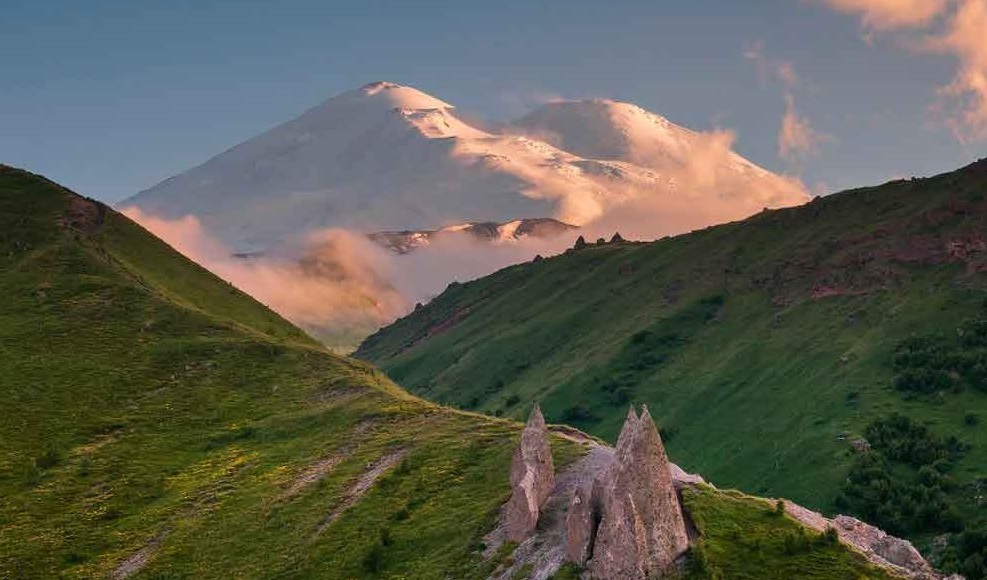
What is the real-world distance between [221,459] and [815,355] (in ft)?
303

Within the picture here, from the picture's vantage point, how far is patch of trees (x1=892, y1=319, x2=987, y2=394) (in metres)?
119

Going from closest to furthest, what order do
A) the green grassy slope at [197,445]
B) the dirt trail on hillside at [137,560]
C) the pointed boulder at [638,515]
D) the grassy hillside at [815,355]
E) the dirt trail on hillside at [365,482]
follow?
1. the pointed boulder at [638,515]
2. the green grassy slope at [197,445]
3. the dirt trail on hillside at [365,482]
4. the dirt trail on hillside at [137,560]
5. the grassy hillside at [815,355]

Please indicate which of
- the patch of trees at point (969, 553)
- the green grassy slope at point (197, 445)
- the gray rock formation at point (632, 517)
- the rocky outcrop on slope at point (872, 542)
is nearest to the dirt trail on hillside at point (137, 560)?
the green grassy slope at point (197, 445)

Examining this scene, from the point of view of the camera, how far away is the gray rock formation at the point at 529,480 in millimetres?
47219

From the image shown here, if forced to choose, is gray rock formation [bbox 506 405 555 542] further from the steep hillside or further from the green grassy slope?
the green grassy slope

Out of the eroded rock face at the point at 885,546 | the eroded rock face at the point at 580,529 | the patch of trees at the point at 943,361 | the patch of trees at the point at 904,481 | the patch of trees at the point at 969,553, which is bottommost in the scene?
the patch of trees at the point at 969,553

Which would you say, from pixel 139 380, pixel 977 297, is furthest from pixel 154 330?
pixel 977 297

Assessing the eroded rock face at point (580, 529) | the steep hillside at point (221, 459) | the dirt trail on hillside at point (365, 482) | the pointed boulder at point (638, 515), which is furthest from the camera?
the dirt trail on hillside at point (365, 482)

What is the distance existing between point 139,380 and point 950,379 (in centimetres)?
9563

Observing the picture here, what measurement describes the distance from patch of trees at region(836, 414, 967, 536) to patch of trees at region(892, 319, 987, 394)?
417 inches

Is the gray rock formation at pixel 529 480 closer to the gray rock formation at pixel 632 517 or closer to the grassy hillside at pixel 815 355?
the gray rock formation at pixel 632 517

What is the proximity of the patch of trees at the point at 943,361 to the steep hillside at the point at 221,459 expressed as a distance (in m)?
69.2

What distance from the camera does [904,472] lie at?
102750mm

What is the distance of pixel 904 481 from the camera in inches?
3974
